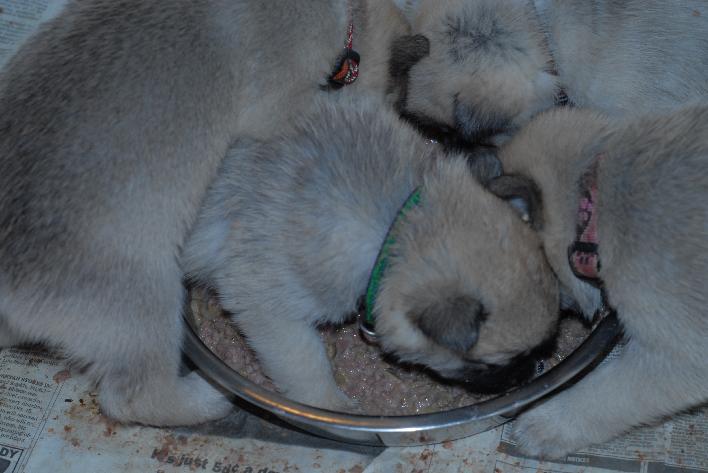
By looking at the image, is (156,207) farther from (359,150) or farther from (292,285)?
(359,150)

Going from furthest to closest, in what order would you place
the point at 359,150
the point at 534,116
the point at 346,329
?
the point at 346,329 → the point at 534,116 → the point at 359,150

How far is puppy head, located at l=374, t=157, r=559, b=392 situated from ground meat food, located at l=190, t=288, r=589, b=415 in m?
0.64

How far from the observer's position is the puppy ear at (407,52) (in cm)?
316

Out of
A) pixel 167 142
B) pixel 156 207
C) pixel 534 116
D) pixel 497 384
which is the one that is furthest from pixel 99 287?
pixel 534 116

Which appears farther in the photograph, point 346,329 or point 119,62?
point 346,329

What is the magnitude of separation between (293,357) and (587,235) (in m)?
1.08

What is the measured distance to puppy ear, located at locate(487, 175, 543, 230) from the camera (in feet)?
8.74

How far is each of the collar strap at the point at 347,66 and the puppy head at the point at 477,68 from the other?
15 cm

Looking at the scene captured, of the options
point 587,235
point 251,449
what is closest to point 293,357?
point 251,449

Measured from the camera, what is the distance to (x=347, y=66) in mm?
3230

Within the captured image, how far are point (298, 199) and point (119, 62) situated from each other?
0.74m

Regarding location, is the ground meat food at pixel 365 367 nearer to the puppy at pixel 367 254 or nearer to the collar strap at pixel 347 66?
the puppy at pixel 367 254

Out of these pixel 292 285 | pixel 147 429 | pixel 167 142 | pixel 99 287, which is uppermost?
pixel 167 142

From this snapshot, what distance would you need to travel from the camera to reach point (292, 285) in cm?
282
